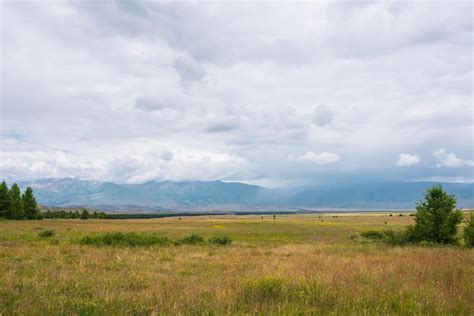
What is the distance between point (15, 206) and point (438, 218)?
86.7 m

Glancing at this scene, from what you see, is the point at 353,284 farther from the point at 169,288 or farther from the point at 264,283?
the point at 169,288

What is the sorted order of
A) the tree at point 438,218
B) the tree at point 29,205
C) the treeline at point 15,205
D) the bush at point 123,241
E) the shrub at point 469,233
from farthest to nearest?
1. the tree at point 29,205
2. the treeline at point 15,205
3. the tree at point 438,218
4. the shrub at point 469,233
5. the bush at point 123,241

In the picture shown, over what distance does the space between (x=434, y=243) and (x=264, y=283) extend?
2354 cm

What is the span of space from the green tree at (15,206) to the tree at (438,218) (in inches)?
3296

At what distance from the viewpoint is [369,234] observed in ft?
139

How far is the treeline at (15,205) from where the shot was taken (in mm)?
80312

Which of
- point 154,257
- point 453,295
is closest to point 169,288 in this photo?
point 453,295

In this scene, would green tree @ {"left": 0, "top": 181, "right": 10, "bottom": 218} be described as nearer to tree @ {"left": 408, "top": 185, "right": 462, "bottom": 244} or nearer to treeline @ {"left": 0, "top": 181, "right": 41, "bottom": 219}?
treeline @ {"left": 0, "top": 181, "right": 41, "bottom": 219}

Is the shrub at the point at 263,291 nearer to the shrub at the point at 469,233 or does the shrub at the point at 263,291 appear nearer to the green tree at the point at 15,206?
the shrub at the point at 469,233

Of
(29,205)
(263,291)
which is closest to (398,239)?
(263,291)

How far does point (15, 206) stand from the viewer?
82.9 metres

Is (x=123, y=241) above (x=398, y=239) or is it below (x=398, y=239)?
above

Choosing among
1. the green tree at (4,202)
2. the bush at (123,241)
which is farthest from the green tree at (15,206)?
the bush at (123,241)

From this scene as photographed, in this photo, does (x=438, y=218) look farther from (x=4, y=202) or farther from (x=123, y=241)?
(x=4, y=202)
